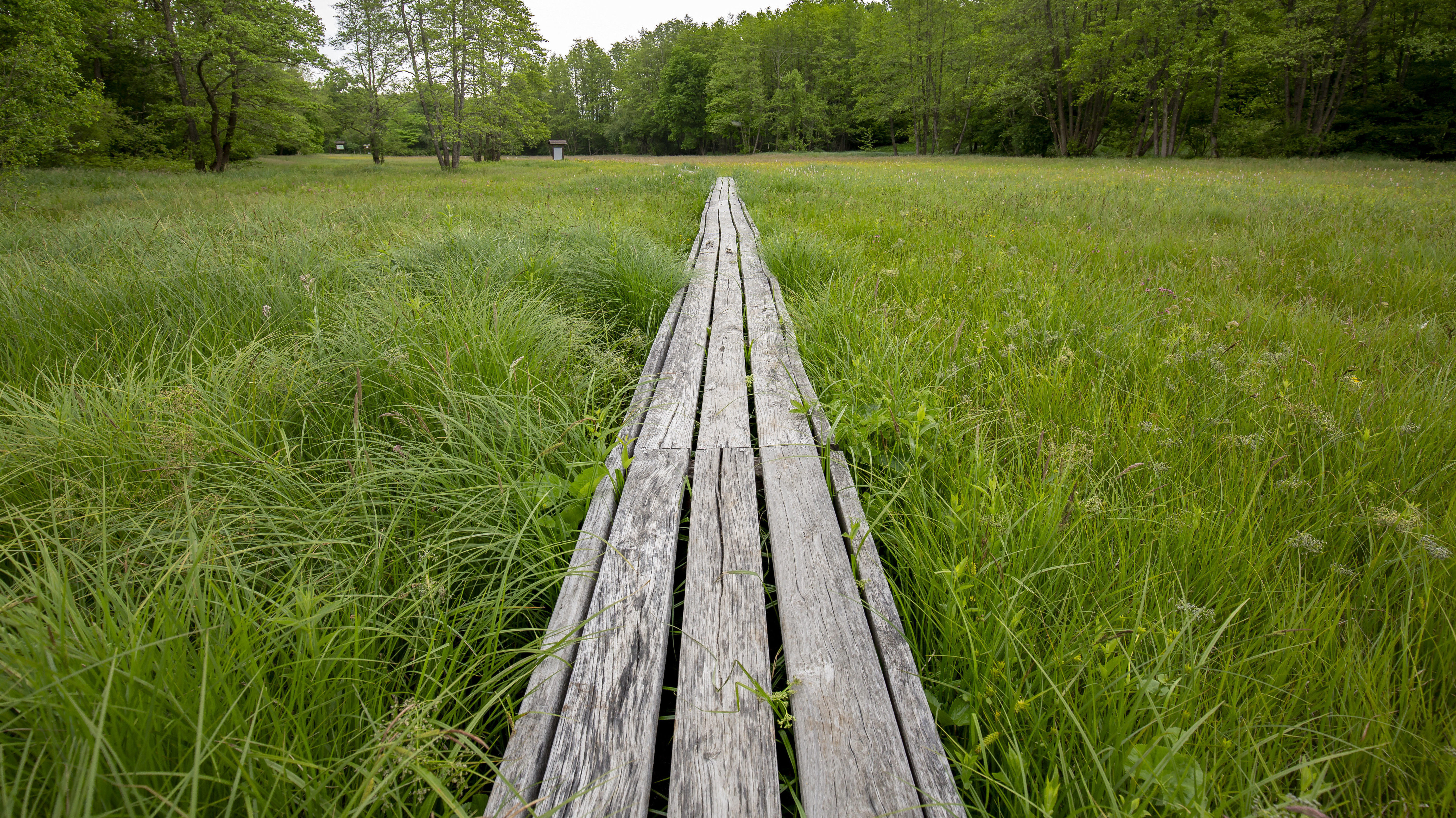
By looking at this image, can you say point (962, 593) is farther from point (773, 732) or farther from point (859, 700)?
point (773, 732)

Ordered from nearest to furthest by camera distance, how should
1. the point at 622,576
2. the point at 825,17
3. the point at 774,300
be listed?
the point at 622,576
the point at 774,300
the point at 825,17

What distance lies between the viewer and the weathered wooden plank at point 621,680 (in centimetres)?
104

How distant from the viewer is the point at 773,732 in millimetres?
1146

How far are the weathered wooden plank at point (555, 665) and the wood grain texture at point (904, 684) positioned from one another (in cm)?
75

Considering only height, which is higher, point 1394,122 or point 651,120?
point 651,120

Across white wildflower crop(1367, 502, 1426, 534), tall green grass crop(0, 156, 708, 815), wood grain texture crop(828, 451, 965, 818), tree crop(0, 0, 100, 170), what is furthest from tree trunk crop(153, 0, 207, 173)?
white wildflower crop(1367, 502, 1426, 534)

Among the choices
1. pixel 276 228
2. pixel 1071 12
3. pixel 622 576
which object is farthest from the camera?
pixel 1071 12

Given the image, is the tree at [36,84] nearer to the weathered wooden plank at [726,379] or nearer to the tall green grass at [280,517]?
the tall green grass at [280,517]

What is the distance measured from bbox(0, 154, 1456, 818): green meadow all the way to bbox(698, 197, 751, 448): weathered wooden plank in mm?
444

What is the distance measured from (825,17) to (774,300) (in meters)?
66.4

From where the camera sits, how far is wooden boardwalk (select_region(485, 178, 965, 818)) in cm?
105

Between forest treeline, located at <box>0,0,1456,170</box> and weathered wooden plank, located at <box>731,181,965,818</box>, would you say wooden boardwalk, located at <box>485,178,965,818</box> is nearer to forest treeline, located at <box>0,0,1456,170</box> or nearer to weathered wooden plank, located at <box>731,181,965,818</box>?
weathered wooden plank, located at <box>731,181,965,818</box>

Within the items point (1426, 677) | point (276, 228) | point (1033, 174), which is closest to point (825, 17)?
point (1033, 174)

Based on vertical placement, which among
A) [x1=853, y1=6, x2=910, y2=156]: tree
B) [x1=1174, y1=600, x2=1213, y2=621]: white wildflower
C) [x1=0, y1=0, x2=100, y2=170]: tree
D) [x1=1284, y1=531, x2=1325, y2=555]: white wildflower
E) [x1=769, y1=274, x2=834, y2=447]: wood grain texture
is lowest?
[x1=1174, y1=600, x2=1213, y2=621]: white wildflower
